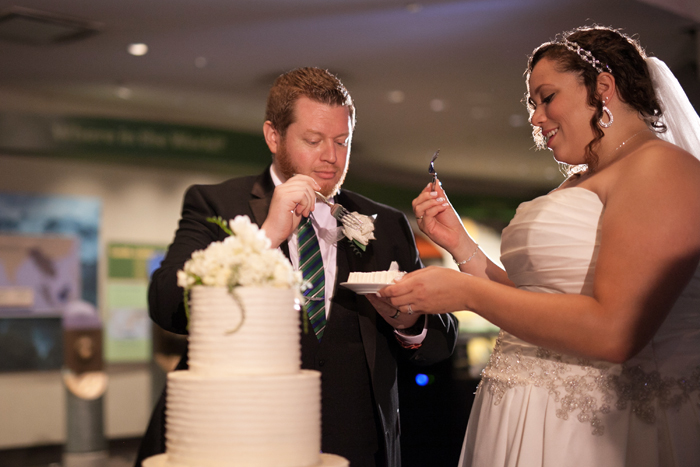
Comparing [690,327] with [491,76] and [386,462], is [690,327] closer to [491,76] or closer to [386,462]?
[386,462]

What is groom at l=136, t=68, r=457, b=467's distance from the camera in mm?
2191

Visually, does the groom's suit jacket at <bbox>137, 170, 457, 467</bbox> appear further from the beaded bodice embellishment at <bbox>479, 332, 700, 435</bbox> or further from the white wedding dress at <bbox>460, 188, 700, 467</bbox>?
the beaded bodice embellishment at <bbox>479, 332, 700, 435</bbox>

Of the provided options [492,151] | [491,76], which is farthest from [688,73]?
[492,151]

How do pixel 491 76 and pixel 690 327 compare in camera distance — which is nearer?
pixel 690 327

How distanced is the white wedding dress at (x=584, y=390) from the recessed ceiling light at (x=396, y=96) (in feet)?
20.5

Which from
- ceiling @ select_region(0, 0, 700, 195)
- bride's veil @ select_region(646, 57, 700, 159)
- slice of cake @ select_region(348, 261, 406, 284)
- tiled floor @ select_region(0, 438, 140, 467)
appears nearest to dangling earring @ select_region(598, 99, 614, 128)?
bride's veil @ select_region(646, 57, 700, 159)

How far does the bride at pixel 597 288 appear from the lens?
5.48ft

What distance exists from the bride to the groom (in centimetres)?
31

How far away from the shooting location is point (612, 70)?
203 centimetres

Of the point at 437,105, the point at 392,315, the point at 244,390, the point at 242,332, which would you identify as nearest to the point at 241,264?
the point at 242,332

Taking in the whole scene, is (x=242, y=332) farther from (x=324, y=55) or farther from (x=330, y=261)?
(x=324, y=55)

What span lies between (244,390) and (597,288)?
91cm

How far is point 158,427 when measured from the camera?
2.19 m

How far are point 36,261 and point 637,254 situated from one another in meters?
7.38
